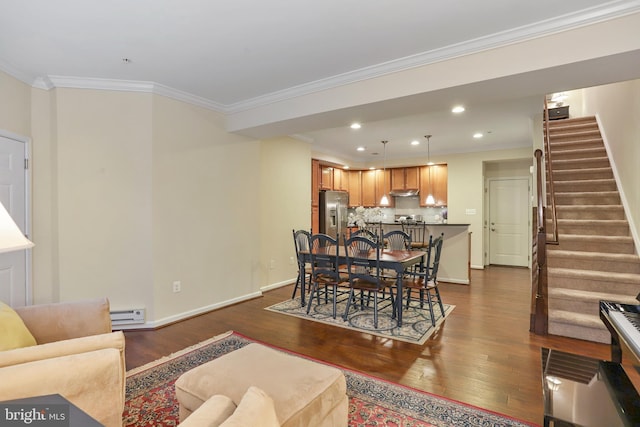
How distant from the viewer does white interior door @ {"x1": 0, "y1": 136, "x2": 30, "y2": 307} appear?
3049mm

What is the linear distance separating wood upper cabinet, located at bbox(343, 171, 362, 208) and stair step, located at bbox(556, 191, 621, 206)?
14.6 ft

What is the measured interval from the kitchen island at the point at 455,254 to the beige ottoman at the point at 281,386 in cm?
455

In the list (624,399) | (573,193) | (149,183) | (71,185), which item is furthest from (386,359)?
(573,193)

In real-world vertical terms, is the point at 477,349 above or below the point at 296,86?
below

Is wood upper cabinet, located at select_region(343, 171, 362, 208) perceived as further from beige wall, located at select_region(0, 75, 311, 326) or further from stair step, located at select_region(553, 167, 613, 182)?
beige wall, located at select_region(0, 75, 311, 326)

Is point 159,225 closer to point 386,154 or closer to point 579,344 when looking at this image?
point 579,344

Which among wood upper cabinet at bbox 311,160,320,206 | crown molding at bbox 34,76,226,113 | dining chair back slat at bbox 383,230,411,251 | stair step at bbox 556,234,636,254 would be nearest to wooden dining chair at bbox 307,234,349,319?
dining chair back slat at bbox 383,230,411,251

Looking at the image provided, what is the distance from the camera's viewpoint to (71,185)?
3371mm

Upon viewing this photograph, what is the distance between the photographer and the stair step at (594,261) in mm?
3615

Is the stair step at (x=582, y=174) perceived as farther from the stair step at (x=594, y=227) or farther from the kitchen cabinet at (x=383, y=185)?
the kitchen cabinet at (x=383, y=185)

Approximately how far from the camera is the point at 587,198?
15.3 feet

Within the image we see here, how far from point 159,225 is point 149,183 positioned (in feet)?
1.57

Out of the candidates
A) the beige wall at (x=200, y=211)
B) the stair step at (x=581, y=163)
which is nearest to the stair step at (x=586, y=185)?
the stair step at (x=581, y=163)

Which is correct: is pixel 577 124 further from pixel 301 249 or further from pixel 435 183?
pixel 301 249
